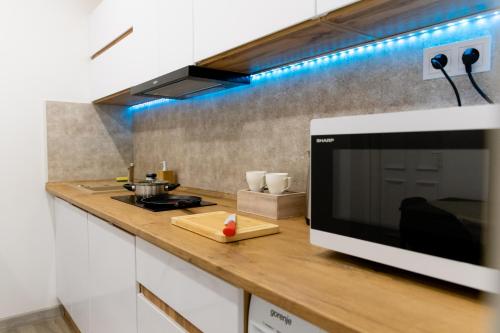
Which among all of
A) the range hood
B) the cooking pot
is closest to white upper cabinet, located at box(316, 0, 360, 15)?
the range hood

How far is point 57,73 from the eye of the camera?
2.69 m

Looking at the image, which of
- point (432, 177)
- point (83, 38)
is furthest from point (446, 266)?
point (83, 38)

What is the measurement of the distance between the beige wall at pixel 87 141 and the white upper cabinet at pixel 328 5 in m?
2.28

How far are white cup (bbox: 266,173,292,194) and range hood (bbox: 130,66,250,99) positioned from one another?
567 mm

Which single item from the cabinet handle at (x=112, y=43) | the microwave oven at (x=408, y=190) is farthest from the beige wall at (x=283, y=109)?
the cabinet handle at (x=112, y=43)

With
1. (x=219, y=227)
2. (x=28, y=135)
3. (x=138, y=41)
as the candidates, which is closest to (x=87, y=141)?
(x=28, y=135)

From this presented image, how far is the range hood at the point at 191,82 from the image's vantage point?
1618mm

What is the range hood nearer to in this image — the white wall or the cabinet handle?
the cabinet handle

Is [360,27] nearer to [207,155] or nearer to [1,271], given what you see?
[207,155]

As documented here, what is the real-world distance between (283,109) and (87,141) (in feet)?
6.05

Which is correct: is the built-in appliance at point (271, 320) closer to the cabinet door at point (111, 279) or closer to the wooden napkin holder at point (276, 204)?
the wooden napkin holder at point (276, 204)

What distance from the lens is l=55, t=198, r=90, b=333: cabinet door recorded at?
1965 mm

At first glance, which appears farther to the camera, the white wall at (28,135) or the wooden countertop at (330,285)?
the white wall at (28,135)

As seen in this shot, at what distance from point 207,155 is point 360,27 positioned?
47.9 inches
